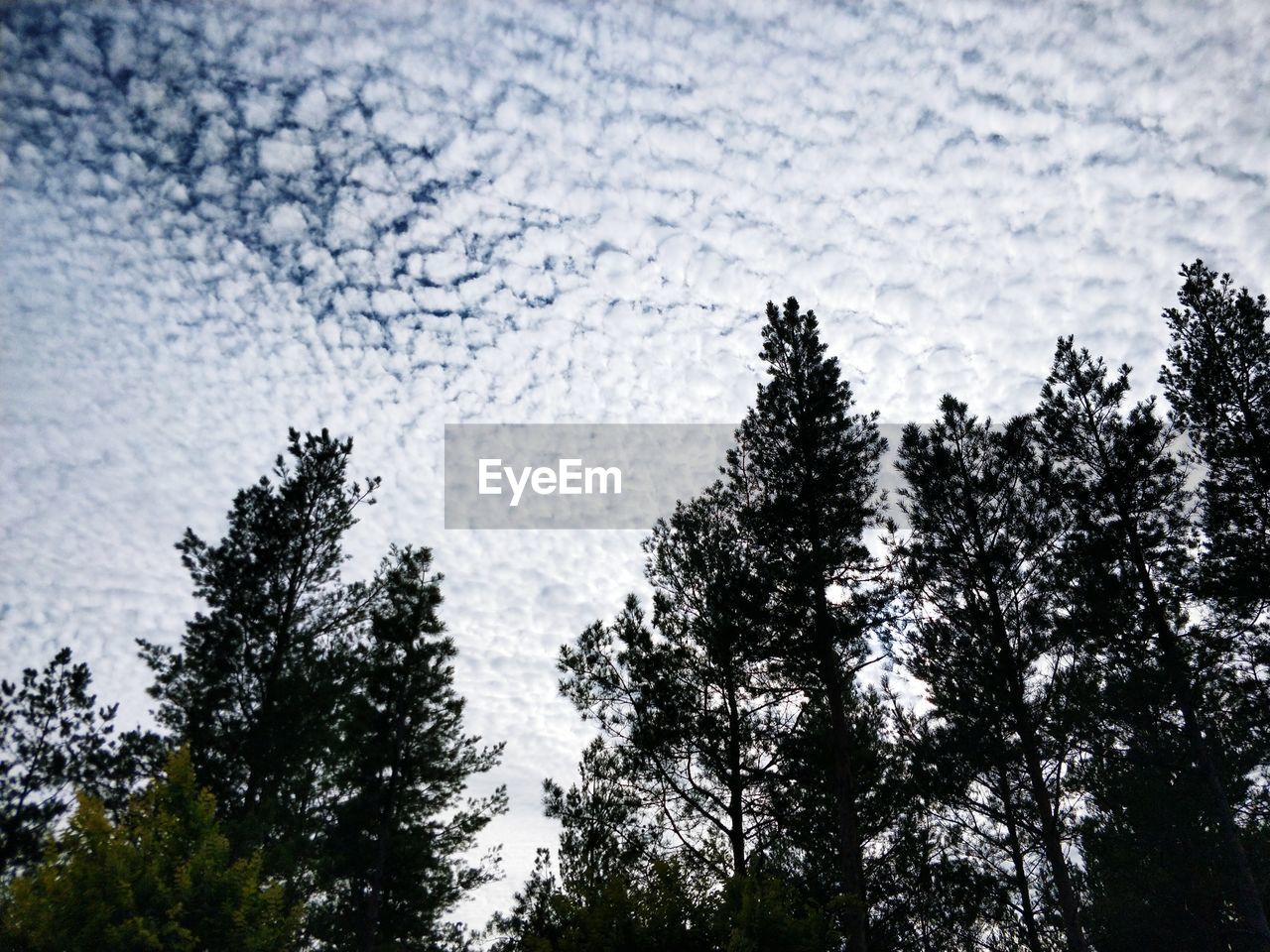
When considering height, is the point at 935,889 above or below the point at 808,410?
below

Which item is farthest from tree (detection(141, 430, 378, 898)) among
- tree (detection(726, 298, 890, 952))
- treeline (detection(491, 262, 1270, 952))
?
tree (detection(726, 298, 890, 952))

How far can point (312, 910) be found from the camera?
19.3 m

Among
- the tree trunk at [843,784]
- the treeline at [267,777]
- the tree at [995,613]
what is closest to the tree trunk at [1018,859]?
the tree at [995,613]

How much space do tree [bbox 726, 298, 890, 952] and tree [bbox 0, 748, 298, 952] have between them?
8403 millimetres

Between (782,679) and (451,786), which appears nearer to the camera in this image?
(782,679)

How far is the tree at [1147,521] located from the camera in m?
13.3

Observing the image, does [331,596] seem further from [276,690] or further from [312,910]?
[312,910]

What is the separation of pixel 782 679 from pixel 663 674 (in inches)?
85.8

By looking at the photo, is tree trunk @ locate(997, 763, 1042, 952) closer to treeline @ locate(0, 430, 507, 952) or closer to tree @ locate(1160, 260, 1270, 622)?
tree @ locate(1160, 260, 1270, 622)

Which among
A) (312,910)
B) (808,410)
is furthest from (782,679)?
(312,910)

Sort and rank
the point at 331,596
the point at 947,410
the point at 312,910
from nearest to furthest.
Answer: the point at 947,410
the point at 331,596
the point at 312,910

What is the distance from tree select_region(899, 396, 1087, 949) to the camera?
1254 centimetres

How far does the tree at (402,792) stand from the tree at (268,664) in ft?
7.14

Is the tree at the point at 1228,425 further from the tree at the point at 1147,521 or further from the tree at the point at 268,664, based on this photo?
the tree at the point at 268,664
